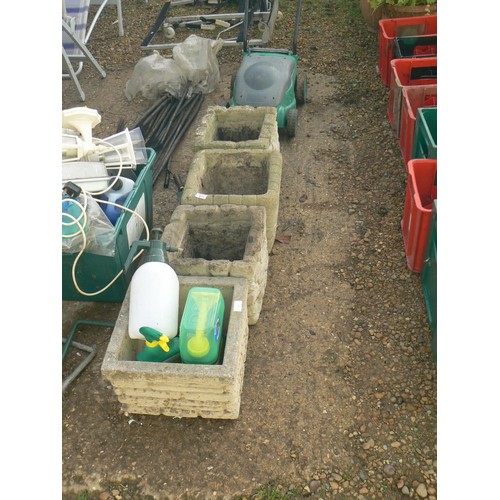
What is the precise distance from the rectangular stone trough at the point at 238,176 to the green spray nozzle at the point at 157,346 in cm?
104

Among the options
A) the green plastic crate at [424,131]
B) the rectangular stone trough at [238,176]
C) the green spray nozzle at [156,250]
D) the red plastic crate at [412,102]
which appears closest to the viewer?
the green spray nozzle at [156,250]

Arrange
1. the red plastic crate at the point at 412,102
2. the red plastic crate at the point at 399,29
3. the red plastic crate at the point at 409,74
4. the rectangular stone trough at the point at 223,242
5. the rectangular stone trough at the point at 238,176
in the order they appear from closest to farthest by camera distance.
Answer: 1. the rectangular stone trough at the point at 223,242
2. the rectangular stone trough at the point at 238,176
3. the red plastic crate at the point at 412,102
4. the red plastic crate at the point at 409,74
5. the red plastic crate at the point at 399,29

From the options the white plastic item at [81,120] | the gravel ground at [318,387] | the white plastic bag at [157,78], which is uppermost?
the white plastic item at [81,120]

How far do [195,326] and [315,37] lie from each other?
17.8 feet

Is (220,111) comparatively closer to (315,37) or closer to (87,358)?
(87,358)

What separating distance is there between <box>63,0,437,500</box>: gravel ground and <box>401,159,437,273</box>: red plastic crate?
141 millimetres

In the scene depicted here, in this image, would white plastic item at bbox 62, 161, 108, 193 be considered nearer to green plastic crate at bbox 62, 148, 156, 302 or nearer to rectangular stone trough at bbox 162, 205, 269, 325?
green plastic crate at bbox 62, 148, 156, 302

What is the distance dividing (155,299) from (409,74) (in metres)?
3.49

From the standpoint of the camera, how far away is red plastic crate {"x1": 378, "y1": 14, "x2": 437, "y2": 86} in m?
5.71

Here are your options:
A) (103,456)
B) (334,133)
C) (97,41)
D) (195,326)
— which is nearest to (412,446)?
(195,326)

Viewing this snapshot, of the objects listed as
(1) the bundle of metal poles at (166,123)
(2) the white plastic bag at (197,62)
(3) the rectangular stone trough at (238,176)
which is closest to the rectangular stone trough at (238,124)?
(3) the rectangular stone trough at (238,176)

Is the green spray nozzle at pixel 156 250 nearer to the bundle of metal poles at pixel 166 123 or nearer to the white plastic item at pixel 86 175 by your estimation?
the white plastic item at pixel 86 175

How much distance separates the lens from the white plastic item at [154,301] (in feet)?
8.95

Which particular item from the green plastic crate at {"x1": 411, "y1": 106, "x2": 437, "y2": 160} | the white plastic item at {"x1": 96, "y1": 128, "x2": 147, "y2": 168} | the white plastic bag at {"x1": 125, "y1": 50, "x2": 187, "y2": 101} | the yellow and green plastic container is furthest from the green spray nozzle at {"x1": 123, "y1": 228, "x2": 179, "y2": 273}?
the white plastic bag at {"x1": 125, "y1": 50, "x2": 187, "y2": 101}
